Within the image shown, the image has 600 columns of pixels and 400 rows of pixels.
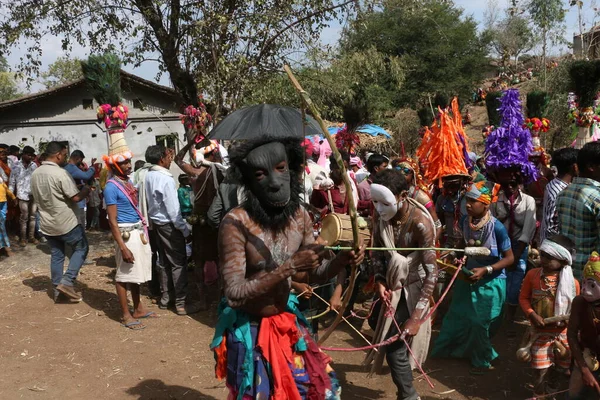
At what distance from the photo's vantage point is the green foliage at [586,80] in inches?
272

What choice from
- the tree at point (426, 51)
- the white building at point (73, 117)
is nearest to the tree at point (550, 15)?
the tree at point (426, 51)

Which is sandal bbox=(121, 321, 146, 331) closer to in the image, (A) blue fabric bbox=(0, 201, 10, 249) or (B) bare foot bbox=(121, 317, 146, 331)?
(B) bare foot bbox=(121, 317, 146, 331)

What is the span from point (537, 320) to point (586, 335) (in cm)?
52

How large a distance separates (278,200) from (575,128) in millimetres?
5929

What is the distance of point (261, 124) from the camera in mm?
6508

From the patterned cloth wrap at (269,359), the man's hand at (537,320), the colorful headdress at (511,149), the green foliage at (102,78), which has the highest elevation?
the green foliage at (102,78)

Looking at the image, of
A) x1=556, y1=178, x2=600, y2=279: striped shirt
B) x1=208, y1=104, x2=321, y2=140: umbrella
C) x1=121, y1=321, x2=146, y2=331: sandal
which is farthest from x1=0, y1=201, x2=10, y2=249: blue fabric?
x1=556, y1=178, x2=600, y2=279: striped shirt

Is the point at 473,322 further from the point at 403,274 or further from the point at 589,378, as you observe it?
the point at 589,378

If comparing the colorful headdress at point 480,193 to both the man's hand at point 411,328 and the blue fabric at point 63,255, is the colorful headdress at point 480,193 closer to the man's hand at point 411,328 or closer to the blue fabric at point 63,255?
the man's hand at point 411,328

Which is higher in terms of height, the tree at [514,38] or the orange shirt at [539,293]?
the tree at [514,38]

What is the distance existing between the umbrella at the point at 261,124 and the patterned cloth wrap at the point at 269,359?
3.47 metres

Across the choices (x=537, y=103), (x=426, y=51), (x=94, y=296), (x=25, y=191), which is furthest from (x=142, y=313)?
(x=426, y=51)

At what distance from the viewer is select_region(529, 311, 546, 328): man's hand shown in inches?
161

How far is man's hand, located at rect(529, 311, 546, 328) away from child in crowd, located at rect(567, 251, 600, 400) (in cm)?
44
